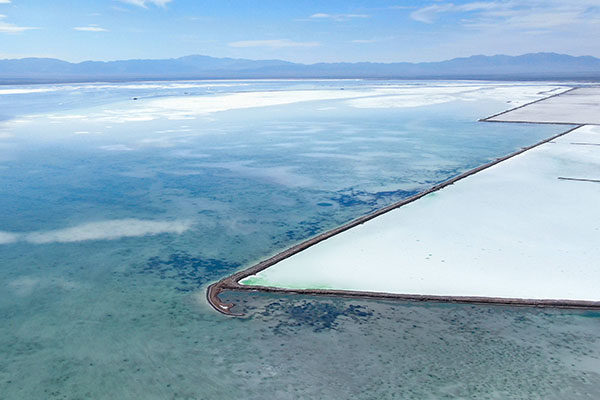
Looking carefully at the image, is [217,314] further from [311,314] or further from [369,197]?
[369,197]

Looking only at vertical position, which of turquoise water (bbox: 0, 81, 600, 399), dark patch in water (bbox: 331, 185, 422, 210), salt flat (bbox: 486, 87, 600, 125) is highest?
salt flat (bbox: 486, 87, 600, 125)

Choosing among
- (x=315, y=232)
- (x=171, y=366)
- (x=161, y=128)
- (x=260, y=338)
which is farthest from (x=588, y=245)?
(x=161, y=128)

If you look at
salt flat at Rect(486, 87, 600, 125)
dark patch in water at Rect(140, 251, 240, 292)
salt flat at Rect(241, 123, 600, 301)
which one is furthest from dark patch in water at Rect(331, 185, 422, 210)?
salt flat at Rect(486, 87, 600, 125)

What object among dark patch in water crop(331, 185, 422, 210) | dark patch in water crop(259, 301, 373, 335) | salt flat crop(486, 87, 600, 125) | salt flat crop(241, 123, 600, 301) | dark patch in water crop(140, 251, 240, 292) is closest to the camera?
dark patch in water crop(259, 301, 373, 335)

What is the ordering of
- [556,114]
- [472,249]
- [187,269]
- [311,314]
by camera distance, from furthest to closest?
[556,114], [472,249], [187,269], [311,314]

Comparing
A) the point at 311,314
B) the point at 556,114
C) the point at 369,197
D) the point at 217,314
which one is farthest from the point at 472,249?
the point at 556,114

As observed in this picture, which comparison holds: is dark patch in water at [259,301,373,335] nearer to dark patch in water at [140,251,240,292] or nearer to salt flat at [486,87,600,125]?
dark patch in water at [140,251,240,292]
